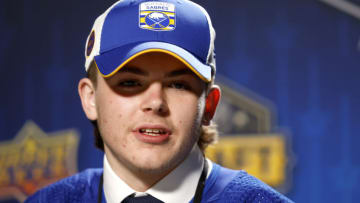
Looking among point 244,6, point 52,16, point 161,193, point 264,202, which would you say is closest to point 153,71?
point 161,193

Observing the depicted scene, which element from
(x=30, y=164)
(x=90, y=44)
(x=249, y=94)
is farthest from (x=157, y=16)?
(x=30, y=164)

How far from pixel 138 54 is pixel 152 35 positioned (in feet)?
0.19

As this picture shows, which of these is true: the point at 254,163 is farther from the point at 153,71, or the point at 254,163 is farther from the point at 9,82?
the point at 153,71

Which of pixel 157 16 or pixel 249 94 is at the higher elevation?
pixel 157 16

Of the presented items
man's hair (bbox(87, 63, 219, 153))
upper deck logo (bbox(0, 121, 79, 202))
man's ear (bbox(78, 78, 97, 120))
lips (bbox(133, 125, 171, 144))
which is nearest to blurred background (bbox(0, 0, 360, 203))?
upper deck logo (bbox(0, 121, 79, 202))

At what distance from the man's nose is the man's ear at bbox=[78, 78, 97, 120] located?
0.54 ft

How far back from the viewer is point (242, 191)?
1013 millimetres

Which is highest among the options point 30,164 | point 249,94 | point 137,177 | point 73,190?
point 137,177

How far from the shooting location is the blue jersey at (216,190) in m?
1.01

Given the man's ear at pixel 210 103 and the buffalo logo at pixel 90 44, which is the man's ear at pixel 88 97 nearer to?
the buffalo logo at pixel 90 44

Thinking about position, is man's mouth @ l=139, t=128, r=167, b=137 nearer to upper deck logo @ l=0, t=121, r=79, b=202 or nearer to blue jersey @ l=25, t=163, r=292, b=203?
blue jersey @ l=25, t=163, r=292, b=203

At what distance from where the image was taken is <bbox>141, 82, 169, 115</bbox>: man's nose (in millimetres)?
882

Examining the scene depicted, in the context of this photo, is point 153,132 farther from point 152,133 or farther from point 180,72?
point 180,72

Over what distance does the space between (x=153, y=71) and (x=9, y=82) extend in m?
1.80
